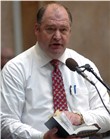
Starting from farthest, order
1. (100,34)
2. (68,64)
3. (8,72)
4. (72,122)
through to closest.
→ (100,34) < (8,72) < (72,122) < (68,64)

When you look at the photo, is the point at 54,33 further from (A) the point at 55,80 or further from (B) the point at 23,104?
(B) the point at 23,104

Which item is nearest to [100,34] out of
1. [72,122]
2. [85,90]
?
[85,90]

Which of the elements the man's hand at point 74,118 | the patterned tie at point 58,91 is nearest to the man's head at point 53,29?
the patterned tie at point 58,91

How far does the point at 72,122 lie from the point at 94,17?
11.2 ft

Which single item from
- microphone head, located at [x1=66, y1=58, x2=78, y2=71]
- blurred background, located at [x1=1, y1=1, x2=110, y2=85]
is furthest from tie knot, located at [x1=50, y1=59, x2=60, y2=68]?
blurred background, located at [x1=1, y1=1, x2=110, y2=85]

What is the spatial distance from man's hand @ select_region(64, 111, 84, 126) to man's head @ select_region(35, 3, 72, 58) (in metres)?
0.44

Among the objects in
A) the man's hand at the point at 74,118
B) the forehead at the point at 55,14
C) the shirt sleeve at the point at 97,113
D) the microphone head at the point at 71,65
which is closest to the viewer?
the microphone head at the point at 71,65

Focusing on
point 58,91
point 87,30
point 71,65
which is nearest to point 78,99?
point 58,91

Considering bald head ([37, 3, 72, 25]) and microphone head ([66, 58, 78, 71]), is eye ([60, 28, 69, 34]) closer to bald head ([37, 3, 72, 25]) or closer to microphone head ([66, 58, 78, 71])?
bald head ([37, 3, 72, 25])

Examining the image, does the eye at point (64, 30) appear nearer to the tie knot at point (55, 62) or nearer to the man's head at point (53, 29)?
the man's head at point (53, 29)

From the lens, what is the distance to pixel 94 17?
617cm

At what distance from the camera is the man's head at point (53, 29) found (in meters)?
3.18

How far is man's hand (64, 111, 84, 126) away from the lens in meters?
2.94

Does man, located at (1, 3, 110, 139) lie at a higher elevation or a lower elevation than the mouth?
lower
